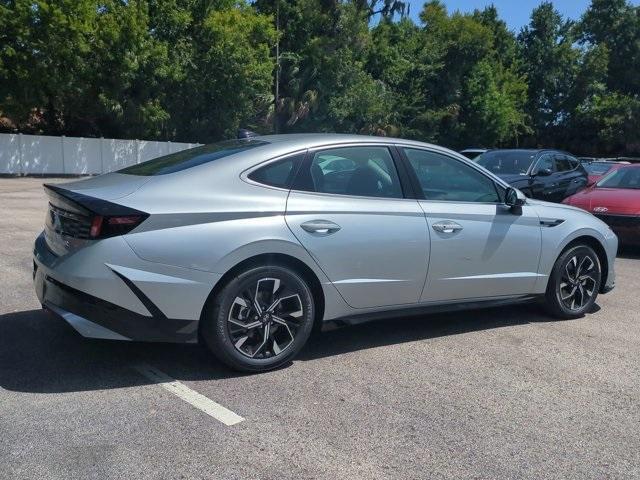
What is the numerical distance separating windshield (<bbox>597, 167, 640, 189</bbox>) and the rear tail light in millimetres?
8931

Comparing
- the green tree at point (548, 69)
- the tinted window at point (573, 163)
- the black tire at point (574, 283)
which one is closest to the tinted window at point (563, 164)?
the tinted window at point (573, 163)

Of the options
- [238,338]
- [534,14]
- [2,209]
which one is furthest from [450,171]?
[534,14]

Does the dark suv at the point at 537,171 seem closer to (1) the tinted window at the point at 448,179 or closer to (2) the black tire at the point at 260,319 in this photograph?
(1) the tinted window at the point at 448,179

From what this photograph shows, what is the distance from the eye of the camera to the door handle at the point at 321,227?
4.36 metres

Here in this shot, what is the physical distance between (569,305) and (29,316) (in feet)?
15.5

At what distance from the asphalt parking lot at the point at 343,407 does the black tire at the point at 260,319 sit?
0.15 meters

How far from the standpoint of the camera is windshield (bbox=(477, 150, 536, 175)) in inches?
458

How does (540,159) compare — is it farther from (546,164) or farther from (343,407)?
(343,407)

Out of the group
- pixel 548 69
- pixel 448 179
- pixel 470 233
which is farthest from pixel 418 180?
pixel 548 69

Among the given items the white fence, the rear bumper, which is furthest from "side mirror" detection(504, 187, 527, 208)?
the white fence

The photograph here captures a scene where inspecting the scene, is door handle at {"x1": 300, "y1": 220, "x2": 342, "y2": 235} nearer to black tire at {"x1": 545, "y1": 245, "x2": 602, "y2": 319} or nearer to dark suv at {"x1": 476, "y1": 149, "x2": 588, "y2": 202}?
black tire at {"x1": 545, "y1": 245, "x2": 602, "y2": 319}

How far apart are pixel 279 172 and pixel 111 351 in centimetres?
175

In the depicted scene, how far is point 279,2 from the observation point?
36375mm

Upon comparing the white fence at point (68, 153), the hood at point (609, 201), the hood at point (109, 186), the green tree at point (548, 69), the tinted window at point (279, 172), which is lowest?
the white fence at point (68, 153)
